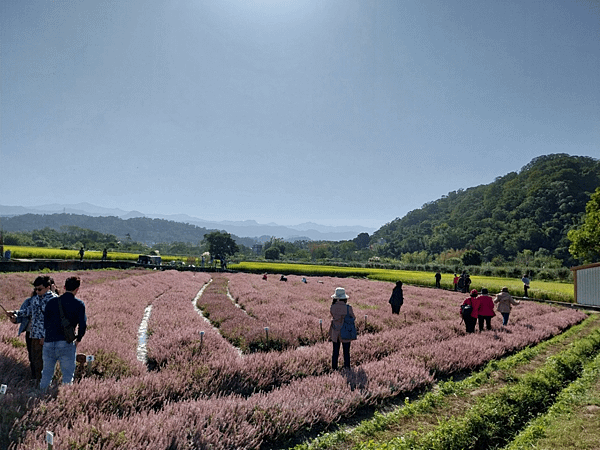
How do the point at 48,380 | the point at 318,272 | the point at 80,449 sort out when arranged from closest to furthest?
the point at 80,449
the point at 48,380
the point at 318,272

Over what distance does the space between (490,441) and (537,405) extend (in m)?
1.98

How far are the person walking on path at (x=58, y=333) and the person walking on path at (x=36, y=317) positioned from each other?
448 millimetres

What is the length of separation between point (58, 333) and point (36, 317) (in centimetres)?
76

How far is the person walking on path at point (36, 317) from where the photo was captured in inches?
219

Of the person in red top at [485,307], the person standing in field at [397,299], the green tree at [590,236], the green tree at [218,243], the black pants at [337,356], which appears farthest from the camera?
the green tree at [218,243]

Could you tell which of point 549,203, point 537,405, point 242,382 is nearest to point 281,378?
point 242,382

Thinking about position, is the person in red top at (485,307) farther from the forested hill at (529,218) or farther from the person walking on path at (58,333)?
the forested hill at (529,218)

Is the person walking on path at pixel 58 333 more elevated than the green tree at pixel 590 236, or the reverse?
the green tree at pixel 590 236

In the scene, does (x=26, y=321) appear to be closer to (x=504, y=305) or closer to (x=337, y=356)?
(x=337, y=356)

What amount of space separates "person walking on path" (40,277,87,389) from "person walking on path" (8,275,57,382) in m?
0.45

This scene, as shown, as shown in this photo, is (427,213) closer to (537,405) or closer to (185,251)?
(185,251)

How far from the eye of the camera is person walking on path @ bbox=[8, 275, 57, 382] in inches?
219

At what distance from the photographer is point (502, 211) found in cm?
9806

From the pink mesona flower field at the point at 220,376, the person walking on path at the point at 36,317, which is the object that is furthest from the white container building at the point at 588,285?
the person walking on path at the point at 36,317
